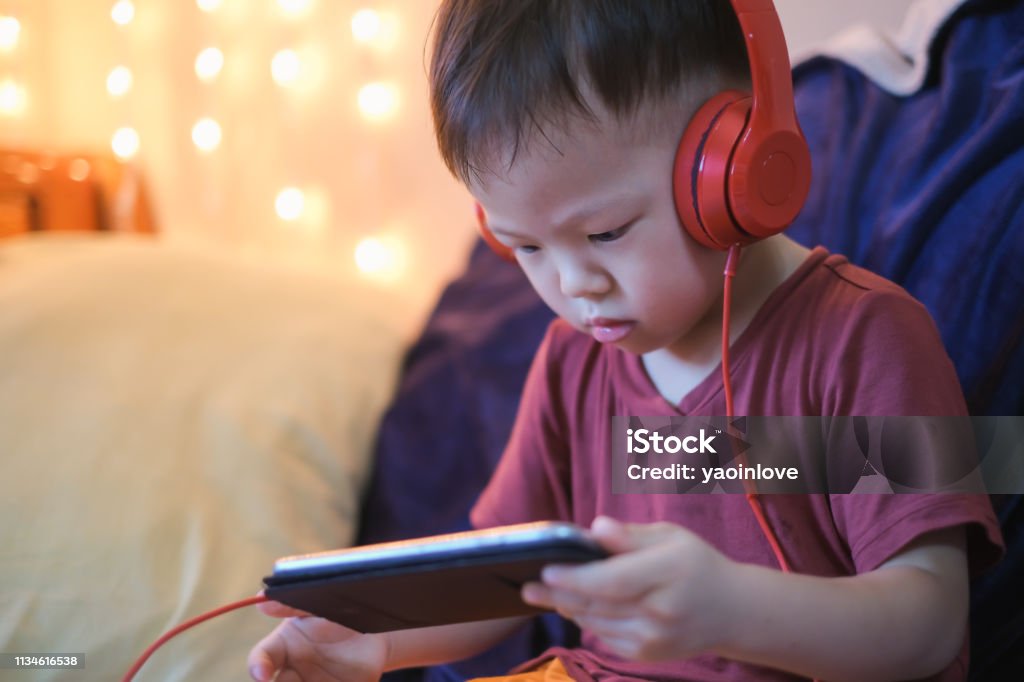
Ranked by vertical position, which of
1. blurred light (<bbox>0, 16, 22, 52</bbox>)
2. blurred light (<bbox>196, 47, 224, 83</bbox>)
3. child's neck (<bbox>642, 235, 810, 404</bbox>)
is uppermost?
blurred light (<bbox>0, 16, 22, 52</bbox>)

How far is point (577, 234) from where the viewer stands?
0.68 meters

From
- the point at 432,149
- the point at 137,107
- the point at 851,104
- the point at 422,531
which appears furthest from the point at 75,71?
the point at 851,104

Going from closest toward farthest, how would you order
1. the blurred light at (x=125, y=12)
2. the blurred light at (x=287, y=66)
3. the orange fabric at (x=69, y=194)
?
the orange fabric at (x=69, y=194) < the blurred light at (x=287, y=66) < the blurred light at (x=125, y=12)

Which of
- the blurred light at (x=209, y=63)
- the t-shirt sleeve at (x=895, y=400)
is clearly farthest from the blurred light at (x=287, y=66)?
the t-shirt sleeve at (x=895, y=400)

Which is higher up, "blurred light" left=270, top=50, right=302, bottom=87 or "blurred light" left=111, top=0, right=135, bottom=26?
"blurred light" left=111, top=0, right=135, bottom=26

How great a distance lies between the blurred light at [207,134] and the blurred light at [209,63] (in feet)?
0.29

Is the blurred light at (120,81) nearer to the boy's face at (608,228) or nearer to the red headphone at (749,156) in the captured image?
the boy's face at (608,228)

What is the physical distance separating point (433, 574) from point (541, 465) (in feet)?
1.24

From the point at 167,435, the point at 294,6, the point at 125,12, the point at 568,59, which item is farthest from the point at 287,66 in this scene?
the point at 568,59

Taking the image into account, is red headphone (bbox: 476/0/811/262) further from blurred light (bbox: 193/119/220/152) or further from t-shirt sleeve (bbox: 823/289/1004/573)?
blurred light (bbox: 193/119/220/152)

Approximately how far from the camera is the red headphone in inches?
25.2

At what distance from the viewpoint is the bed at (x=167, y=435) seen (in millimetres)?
992

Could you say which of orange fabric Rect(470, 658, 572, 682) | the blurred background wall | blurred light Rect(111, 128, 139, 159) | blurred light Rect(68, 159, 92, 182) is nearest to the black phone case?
orange fabric Rect(470, 658, 572, 682)

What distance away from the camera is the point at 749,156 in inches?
25.1
